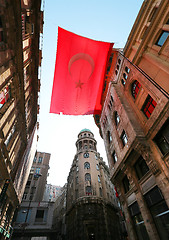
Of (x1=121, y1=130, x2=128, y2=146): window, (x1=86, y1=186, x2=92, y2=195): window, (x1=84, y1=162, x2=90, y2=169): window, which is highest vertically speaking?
(x1=84, y1=162, x2=90, y2=169): window

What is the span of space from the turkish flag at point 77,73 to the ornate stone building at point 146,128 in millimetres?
3768

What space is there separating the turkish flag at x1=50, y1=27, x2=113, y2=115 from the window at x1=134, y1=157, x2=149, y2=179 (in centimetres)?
851

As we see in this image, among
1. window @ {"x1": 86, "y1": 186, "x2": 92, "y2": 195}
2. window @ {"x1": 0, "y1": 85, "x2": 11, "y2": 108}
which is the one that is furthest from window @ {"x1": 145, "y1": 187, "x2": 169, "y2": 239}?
window @ {"x1": 86, "y1": 186, "x2": 92, "y2": 195}

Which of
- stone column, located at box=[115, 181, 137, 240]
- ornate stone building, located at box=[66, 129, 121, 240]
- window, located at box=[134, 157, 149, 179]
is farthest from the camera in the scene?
ornate stone building, located at box=[66, 129, 121, 240]

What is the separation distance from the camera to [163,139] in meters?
11.0

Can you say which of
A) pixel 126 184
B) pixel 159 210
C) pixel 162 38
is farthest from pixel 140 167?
pixel 162 38

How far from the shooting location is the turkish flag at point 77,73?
45.1 feet

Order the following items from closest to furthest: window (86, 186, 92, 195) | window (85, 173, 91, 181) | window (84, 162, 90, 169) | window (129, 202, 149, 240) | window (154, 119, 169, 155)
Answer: window (154, 119, 169, 155)
window (129, 202, 149, 240)
window (86, 186, 92, 195)
window (85, 173, 91, 181)
window (84, 162, 90, 169)

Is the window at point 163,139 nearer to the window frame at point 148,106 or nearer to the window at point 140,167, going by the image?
the window frame at point 148,106

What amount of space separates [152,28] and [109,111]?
11847mm

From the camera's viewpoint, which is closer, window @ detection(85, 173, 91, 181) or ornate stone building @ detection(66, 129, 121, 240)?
ornate stone building @ detection(66, 129, 121, 240)

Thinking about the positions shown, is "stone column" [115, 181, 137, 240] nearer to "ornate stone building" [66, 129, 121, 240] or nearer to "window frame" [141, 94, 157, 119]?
"window frame" [141, 94, 157, 119]

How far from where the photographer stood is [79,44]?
13.8 metres

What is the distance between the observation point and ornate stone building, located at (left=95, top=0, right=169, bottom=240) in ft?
34.8
